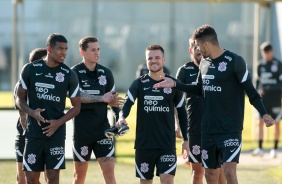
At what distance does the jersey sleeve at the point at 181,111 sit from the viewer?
1013 centimetres

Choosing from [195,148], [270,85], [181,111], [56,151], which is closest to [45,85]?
[56,151]

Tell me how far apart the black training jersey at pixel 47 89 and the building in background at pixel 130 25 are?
33.9 m

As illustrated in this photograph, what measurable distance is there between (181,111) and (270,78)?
786 cm

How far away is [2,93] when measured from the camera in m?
47.9

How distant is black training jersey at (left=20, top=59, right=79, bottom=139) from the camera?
9633 millimetres

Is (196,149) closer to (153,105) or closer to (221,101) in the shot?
(153,105)

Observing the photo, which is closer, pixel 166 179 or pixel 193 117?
pixel 166 179

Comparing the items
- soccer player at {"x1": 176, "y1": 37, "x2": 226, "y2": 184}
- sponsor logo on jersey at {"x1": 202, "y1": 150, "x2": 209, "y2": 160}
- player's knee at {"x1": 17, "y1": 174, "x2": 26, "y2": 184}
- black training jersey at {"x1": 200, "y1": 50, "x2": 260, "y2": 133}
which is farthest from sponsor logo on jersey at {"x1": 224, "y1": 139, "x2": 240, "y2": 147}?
player's knee at {"x1": 17, "y1": 174, "x2": 26, "y2": 184}

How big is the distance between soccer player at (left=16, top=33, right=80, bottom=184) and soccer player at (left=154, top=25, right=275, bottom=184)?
1122mm

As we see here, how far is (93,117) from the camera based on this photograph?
10758mm

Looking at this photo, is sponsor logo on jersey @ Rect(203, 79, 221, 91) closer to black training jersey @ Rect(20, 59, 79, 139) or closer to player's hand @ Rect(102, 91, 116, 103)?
player's hand @ Rect(102, 91, 116, 103)

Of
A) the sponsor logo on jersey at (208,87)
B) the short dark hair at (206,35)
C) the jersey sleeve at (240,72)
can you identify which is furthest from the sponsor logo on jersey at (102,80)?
the jersey sleeve at (240,72)

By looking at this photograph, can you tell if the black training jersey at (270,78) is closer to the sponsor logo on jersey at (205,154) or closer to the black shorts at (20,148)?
the black shorts at (20,148)

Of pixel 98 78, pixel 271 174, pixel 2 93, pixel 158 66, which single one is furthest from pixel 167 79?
pixel 2 93
